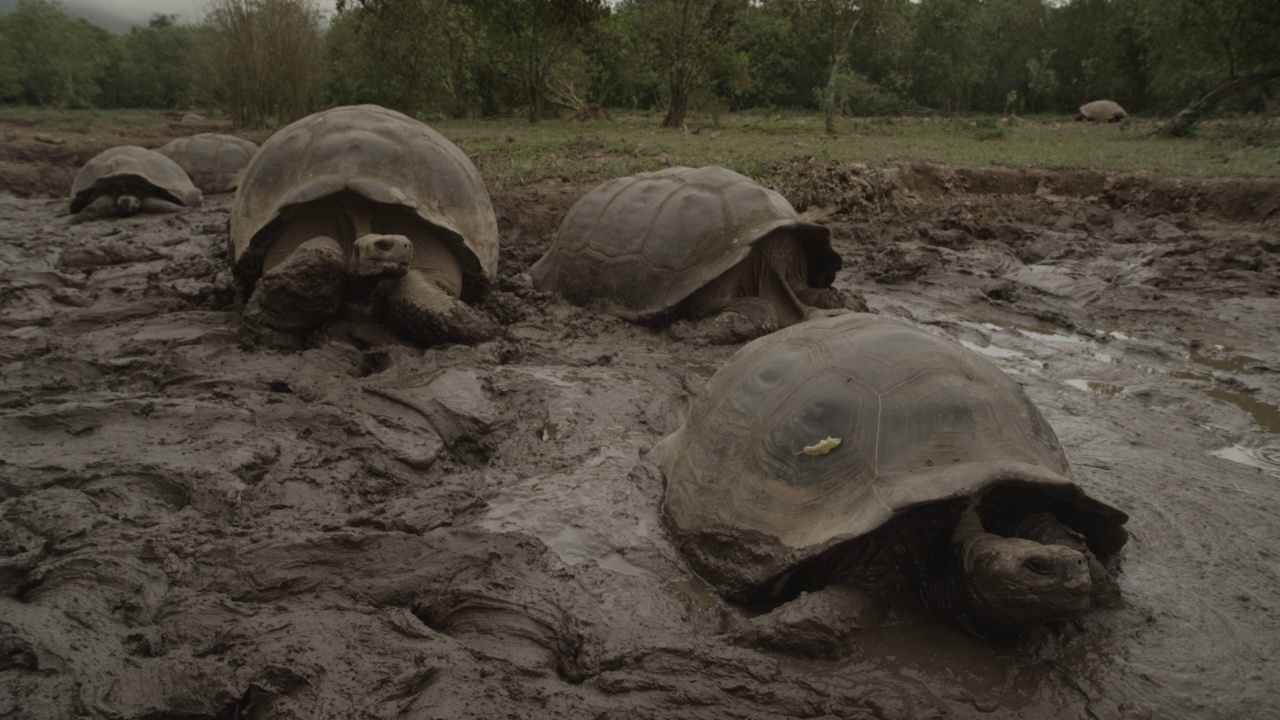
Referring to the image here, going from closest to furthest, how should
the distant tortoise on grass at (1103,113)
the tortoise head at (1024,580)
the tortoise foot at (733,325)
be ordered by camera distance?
the tortoise head at (1024,580) < the tortoise foot at (733,325) < the distant tortoise on grass at (1103,113)

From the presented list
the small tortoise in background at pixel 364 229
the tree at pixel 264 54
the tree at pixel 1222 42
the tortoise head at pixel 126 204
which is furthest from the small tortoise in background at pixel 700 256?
the tree at pixel 264 54

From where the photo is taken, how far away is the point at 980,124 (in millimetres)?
18422

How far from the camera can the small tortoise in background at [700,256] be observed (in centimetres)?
494

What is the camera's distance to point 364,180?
4285 mm

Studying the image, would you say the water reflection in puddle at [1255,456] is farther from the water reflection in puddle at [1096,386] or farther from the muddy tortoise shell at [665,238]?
the muddy tortoise shell at [665,238]

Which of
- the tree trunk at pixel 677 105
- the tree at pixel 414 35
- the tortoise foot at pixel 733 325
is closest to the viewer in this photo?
the tortoise foot at pixel 733 325

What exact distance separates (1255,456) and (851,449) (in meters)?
2.52

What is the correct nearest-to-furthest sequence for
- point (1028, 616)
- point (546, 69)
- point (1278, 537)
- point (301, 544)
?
point (1028, 616) < point (301, 544) < point (1278, 537) < point (546, 69)

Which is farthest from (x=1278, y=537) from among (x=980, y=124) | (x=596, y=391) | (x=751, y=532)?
(x=980, y=124)

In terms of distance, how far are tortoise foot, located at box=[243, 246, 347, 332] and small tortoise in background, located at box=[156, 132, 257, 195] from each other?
7926 mm

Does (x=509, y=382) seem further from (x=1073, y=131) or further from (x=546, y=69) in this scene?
(x=1073, y=131)

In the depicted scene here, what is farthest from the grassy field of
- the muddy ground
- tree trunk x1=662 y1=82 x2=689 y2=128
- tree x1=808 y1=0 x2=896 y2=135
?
the muddy ground

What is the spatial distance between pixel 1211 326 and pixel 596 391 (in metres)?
4.53

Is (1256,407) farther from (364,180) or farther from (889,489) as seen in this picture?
(364,180)
